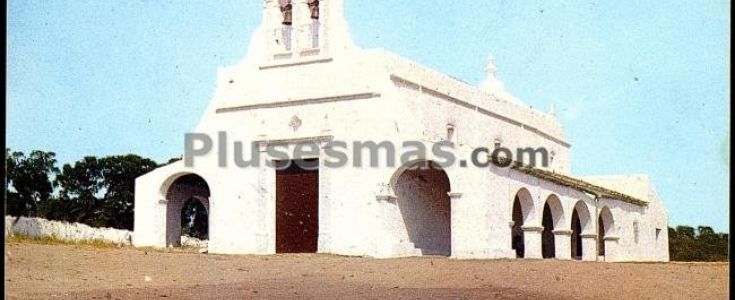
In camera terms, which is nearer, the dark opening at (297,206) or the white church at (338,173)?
the white church at (338,173)

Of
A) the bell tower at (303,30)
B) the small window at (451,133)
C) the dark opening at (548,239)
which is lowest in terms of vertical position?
the dark opening at (548,239)

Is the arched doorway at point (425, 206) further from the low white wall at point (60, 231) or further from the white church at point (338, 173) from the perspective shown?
the low white wall at point (60, 231)

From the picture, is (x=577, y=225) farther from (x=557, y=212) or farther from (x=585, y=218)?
(x=557, y=212)

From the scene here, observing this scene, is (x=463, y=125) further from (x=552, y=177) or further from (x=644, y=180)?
(x=644, y=180)

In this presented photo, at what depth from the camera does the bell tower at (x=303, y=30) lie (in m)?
22.8

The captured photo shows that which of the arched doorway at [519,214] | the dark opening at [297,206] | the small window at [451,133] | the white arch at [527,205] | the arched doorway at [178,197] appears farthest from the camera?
the arched doorway at [178,197]

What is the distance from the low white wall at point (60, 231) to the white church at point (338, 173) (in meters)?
2.97

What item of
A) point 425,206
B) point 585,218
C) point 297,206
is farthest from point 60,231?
point 585,218

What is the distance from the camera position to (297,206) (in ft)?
76.6

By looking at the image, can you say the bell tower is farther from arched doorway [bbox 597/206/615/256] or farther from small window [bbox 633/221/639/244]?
small window [bbox 633/221/639/244]

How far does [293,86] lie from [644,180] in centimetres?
1576

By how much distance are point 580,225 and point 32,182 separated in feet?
83.2

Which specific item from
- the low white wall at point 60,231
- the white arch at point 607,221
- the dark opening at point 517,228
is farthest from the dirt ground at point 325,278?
the white arch at point 607,221

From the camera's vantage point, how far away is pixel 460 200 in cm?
2084
